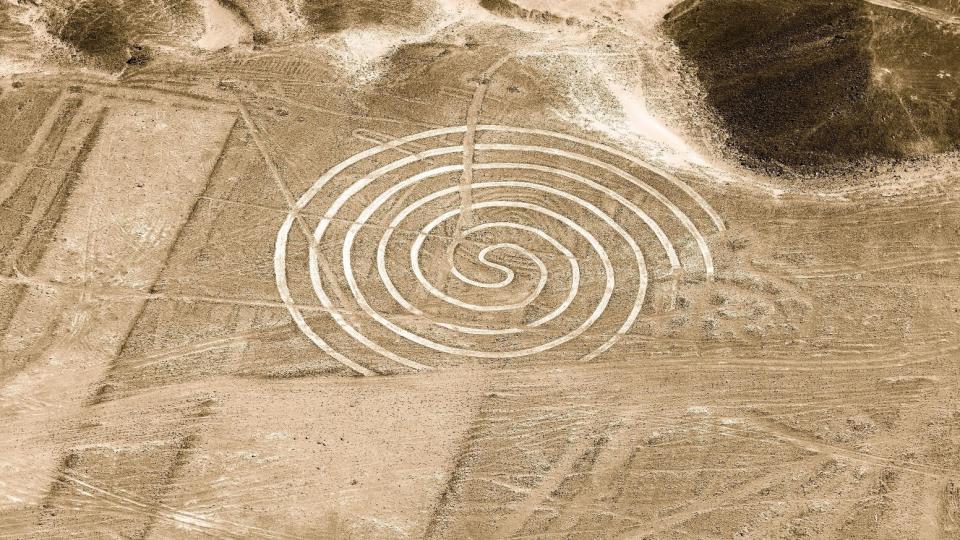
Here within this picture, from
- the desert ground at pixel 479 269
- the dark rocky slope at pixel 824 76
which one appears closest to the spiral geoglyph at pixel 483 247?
the desert ground at pixel 479 269

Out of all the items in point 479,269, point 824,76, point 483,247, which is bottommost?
point 479,269

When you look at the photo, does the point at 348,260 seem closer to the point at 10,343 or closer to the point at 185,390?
the point at 185,390

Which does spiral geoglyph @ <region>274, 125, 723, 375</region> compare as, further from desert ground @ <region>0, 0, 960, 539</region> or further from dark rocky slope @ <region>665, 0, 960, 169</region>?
dark rocky slope @ <region>665, 0, 960, 169</region>

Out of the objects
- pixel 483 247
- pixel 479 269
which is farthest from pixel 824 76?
pixel 479 269

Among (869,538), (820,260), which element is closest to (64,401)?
(869,538)

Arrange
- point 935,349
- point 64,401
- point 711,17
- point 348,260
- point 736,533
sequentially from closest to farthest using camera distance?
point 736,533 → point 64,401 → point 935,349 → point 348,260 → point 711,17

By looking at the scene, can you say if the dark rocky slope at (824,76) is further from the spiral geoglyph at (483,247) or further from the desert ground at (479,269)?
the spiral geoglyph at (483,247)

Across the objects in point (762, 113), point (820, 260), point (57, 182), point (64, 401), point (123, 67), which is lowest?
point (64, 401)

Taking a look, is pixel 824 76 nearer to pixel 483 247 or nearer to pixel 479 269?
pixel 483 247
